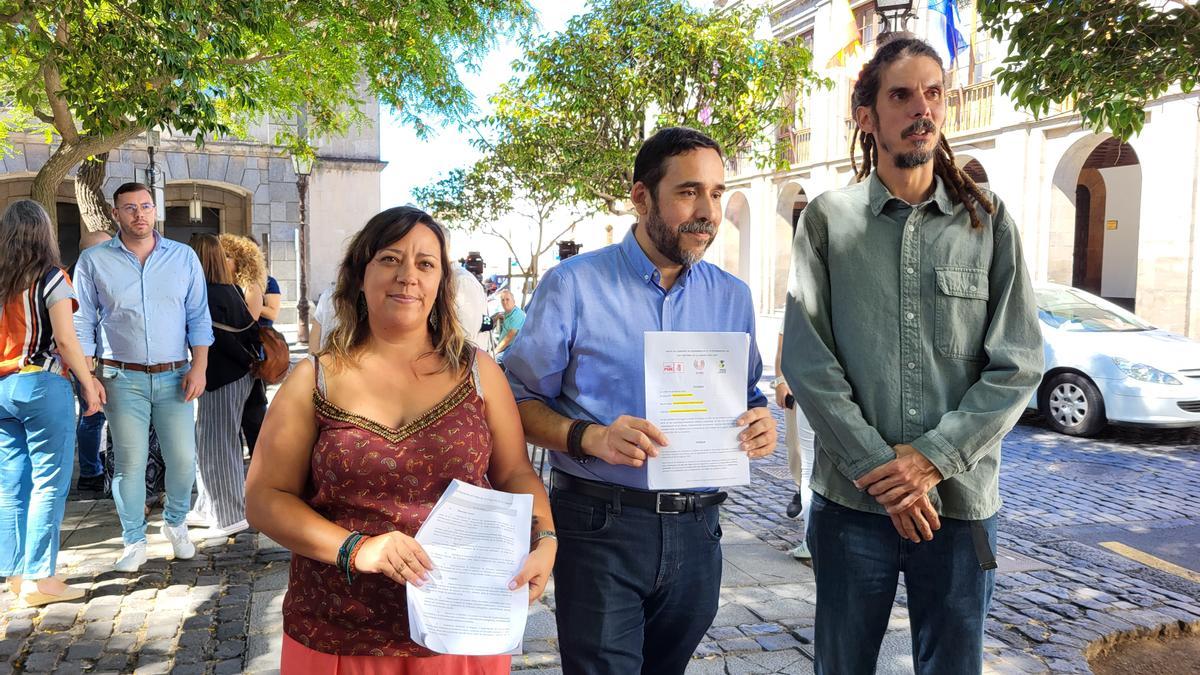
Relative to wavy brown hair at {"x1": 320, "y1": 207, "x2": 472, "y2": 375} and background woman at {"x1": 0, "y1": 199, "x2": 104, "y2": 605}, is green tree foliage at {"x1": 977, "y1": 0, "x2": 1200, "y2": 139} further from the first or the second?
background woman at {"x1": 0, "y1": 199, "x2": 104, "y2": 605}

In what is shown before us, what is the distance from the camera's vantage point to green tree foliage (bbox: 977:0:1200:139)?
4727mm

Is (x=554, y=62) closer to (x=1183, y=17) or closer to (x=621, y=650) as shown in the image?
(x=1183, y=17)

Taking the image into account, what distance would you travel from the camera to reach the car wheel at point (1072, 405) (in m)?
10.3

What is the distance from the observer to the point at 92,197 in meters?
10.7

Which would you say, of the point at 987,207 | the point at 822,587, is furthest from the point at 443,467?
the point at 987,207

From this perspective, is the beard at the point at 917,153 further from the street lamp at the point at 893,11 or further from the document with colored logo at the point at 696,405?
the street lamp at the point at 893,11

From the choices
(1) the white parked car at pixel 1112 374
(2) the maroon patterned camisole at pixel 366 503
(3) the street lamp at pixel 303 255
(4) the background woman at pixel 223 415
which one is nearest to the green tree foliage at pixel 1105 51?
(2) the maroon patterned camisole at pixel 366 503

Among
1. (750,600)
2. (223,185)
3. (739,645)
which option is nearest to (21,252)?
(739,645)

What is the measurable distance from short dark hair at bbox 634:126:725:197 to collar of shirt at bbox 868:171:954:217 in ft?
1.47

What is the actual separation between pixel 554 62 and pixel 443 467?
11.8 m

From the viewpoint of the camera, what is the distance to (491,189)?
119ft

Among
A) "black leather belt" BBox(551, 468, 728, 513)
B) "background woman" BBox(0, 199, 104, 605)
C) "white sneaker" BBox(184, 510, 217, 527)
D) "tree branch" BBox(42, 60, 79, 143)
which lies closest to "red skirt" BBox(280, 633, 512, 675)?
"black leather belt" BBox(551, 468, 728, 513)

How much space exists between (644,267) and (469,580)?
1021 mm

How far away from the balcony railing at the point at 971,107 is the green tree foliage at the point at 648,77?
8.37 metres
